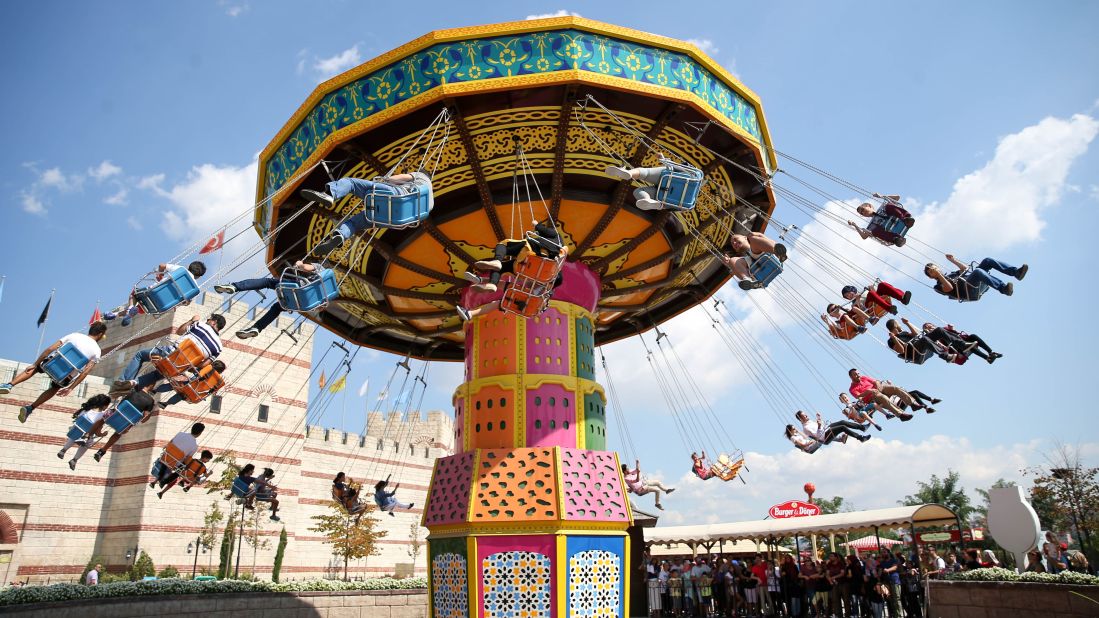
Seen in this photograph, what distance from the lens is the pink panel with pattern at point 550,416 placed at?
1074cm

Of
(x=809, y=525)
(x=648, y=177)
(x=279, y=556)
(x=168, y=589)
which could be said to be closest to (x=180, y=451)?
(x=168, y=589)

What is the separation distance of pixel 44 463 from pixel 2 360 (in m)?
7.51

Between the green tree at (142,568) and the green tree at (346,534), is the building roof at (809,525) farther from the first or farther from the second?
the green tree at (142,568)

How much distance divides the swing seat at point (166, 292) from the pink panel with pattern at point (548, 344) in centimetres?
506

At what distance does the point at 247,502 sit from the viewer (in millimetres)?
14359

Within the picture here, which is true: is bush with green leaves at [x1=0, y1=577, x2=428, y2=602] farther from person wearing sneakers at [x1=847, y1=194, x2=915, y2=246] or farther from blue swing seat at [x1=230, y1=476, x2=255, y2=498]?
person wearing sneakers at [x1=847, y1=194, x2=915, y2=246]

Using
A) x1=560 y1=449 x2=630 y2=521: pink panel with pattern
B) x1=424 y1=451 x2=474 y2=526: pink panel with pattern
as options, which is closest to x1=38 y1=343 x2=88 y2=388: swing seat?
x1=424 y1=451 x2=474 y2=526: pink panel with pattern

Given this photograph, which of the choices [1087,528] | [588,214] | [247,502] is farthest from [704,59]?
[1087,528]

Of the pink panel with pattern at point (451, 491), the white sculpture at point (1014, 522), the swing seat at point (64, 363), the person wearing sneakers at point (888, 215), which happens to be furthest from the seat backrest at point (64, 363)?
the white sculpture at point (1014, 522)

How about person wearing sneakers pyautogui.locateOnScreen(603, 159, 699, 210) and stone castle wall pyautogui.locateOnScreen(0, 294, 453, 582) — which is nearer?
person wearing sneakers pyautogui.locateOnScreen(603, 159, 699, 210)

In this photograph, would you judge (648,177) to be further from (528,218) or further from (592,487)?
(592,487)

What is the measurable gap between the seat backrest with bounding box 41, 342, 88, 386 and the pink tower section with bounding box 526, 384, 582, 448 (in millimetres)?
6139

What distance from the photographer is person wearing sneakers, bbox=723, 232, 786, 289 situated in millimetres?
9734

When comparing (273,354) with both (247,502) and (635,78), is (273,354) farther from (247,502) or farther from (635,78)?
(635,78)
